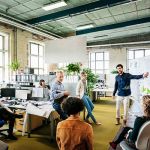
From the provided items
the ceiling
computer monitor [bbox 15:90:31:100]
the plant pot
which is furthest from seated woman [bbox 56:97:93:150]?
the plant pot

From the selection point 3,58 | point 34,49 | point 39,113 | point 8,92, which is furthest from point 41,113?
point 34,49

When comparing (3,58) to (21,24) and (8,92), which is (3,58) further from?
(8,92)

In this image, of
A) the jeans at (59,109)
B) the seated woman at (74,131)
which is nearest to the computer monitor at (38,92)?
the jeans at (59,109)

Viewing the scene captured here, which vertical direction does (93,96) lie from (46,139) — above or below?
above

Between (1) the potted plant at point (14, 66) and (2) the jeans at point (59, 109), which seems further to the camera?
(1) the potted plant at point (14, 66)

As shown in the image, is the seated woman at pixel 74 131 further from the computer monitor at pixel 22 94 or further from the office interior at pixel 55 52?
the computer monitor at pixel 22 94

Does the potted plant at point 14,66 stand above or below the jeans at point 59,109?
above

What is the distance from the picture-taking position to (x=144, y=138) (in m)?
2.01

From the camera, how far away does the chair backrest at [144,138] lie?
1.98 metres

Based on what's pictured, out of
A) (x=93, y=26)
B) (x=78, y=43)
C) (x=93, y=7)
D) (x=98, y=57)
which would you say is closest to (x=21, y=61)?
(x=78, y=43)

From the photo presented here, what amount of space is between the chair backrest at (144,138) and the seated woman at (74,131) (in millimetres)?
697

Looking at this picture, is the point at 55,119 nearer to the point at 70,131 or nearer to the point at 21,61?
the point at 70,131

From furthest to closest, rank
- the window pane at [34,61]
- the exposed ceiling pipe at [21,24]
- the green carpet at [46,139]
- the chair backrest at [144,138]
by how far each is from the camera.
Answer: the window pane at [34,61]
the exposed ceiling pipe at [21,24]
the green carpet at [46,139]
the chair backrest at [144,138]

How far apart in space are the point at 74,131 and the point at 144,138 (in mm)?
881
